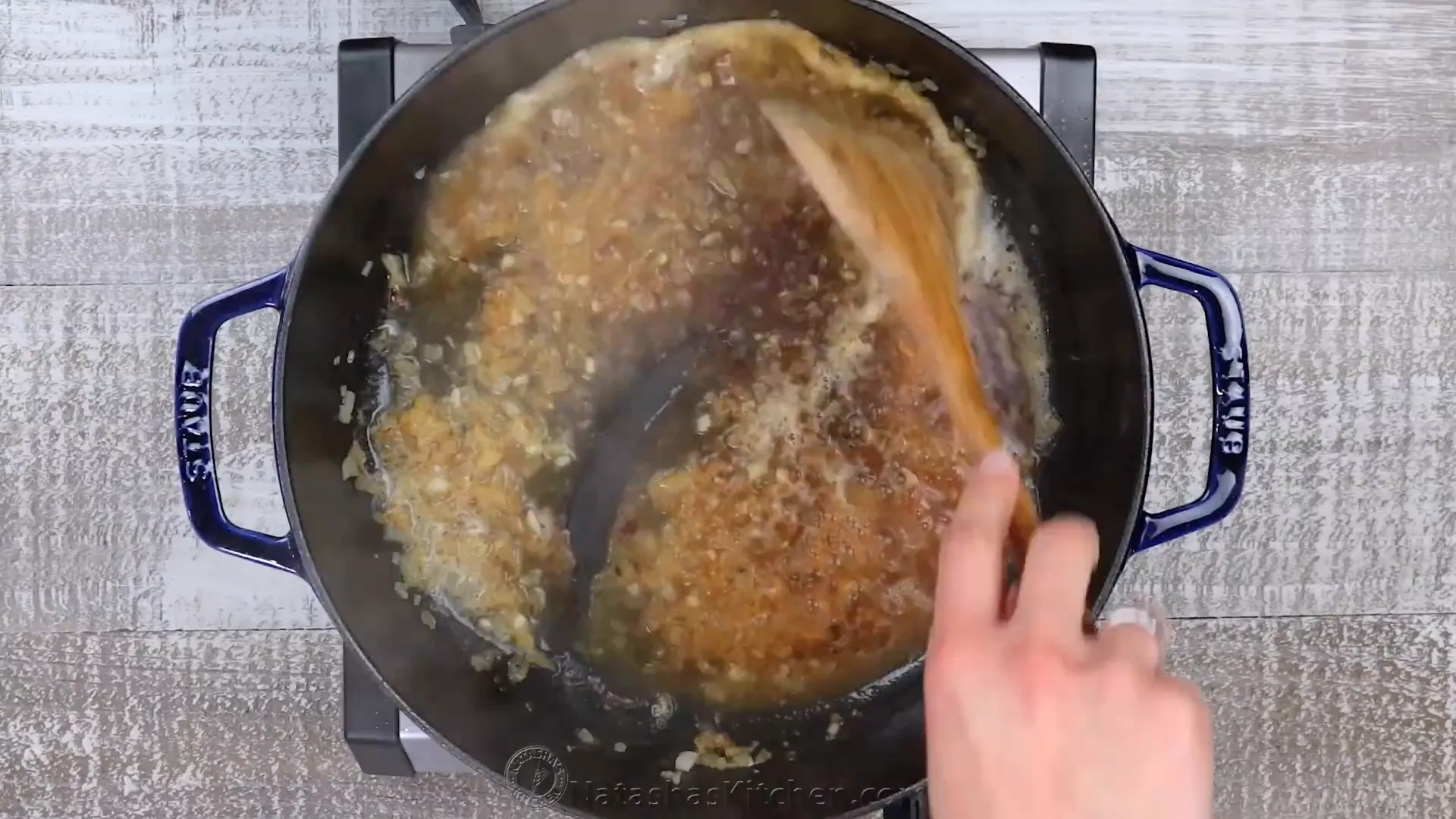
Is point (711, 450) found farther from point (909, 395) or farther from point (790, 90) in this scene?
point (790, 90)

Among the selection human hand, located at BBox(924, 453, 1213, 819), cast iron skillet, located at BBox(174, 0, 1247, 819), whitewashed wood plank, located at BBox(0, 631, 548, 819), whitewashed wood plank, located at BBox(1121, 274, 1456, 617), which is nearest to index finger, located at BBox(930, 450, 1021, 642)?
human hand, located at BBox(924, 453, 1213, 819)

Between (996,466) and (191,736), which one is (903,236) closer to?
(996,466)

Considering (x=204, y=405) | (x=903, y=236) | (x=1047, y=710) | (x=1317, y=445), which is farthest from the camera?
(x=1317, y=445)

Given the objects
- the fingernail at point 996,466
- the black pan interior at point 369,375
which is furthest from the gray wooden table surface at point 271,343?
the fingernail at point 996,466

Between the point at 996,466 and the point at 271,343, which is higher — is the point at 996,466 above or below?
above

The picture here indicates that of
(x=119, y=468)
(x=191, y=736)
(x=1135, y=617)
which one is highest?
(x=1135, y=617)

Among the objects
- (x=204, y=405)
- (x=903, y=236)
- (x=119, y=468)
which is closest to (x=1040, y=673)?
(x=903, y=236)

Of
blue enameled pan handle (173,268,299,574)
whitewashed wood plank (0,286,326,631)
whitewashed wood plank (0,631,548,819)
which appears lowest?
whitewashed wood plank (0,631,548,819)

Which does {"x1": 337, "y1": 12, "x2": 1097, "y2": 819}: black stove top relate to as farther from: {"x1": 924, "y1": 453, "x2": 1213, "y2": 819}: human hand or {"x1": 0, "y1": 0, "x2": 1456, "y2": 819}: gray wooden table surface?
{"x1": 924, "y1": 453, "x2": 1213, "y2": 819}: human hand
